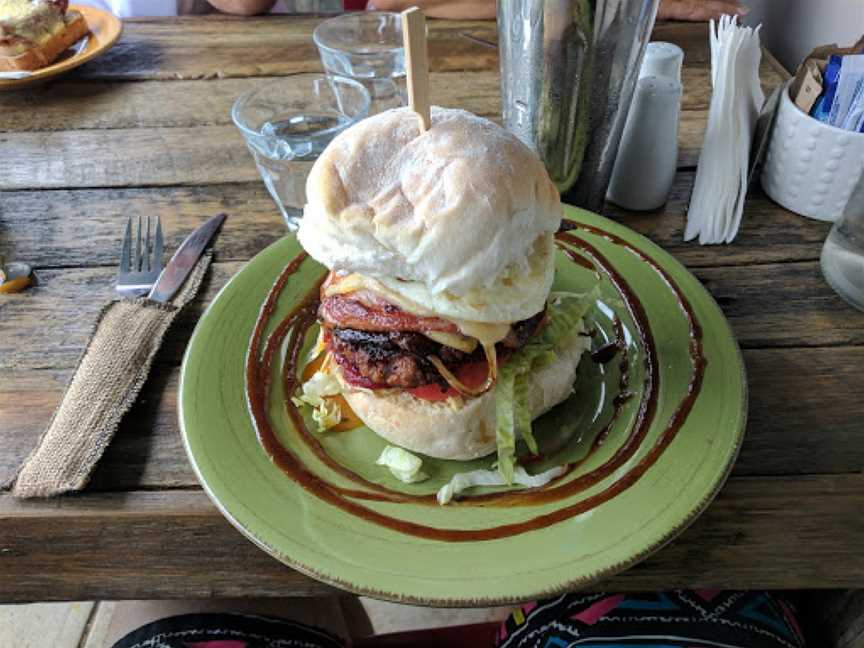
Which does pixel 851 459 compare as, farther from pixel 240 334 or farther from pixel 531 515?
pixel 240 334

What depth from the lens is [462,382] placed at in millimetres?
1094

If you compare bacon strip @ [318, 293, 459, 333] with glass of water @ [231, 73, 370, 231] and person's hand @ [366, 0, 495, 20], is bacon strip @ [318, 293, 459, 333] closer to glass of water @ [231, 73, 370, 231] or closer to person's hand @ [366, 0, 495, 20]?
glass of water @ [231, 73, 370, 231]

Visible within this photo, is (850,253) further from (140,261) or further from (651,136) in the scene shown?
(140,261)

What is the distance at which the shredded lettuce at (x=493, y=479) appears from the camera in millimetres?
1022

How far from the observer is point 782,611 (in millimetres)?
1240

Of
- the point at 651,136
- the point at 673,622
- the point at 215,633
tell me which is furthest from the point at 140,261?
the point at 673,622

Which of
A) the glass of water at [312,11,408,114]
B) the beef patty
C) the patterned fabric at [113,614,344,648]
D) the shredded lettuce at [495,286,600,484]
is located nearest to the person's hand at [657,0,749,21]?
the glass of water at [312,11,408,114]

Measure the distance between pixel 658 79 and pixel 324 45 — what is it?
3.21ft

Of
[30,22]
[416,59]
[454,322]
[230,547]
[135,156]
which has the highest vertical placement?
[416,59]

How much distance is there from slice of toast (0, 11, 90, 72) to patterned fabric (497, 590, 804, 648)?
A: 2.01 m

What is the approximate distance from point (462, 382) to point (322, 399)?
23 cm

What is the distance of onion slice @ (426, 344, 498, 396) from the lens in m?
1.06

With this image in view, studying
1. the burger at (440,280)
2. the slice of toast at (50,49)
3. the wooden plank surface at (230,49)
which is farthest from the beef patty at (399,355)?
the slice of toast at (50,49)

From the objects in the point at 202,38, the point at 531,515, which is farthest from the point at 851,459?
the point at 202,38
